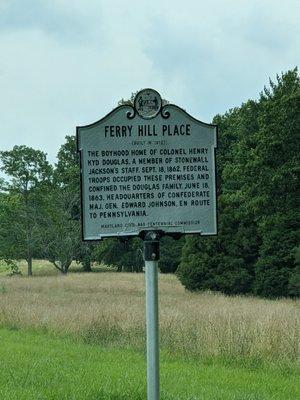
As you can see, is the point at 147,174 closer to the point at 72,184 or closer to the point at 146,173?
the point at 146,173

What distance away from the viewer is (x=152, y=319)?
6836 millimetres

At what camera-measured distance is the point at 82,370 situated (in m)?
10.2

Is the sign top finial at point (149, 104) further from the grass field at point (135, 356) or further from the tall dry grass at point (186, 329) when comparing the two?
the tall dry grass at point (186, 329)

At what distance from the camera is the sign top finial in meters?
7.21

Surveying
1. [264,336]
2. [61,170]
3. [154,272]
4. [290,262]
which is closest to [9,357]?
[264,336]

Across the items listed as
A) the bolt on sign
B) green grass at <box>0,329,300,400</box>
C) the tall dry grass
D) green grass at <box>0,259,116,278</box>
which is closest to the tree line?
the tall dry grass

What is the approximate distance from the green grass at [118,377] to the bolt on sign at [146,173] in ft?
7.18

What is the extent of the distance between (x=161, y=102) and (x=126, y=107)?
0.37m

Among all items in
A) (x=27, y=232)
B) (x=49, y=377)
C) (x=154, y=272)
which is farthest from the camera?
(x=27, y=232)

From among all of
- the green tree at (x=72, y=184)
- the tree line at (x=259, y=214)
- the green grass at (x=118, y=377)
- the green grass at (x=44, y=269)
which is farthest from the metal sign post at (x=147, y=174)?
the green grass at (x=44, y=269)

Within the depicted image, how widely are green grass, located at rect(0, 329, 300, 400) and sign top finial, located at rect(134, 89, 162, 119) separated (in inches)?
128

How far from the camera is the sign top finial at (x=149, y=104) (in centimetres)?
721

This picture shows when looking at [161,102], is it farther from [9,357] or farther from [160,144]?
[9,357]

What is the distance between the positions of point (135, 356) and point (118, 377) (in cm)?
299
